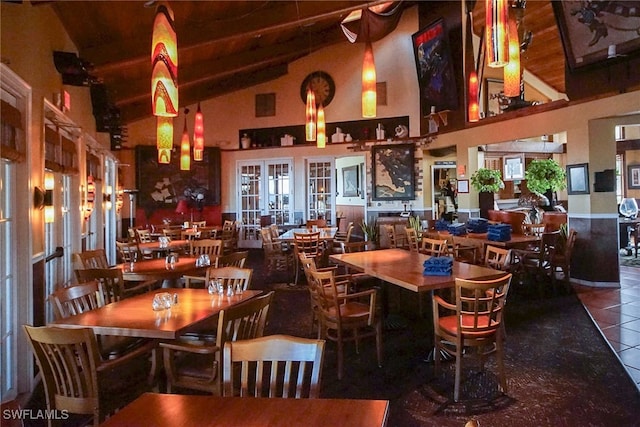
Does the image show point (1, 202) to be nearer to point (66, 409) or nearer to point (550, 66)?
point (66, 409)

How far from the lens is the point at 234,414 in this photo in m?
1.38

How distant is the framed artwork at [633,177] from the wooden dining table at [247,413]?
42.8ft

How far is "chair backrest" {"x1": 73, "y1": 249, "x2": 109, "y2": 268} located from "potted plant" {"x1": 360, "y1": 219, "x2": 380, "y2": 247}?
5499 mm

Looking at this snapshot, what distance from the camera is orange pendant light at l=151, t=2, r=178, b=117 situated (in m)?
2.65

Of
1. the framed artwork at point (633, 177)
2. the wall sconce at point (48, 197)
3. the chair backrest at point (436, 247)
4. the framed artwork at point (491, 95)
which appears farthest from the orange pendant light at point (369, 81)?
the framed artwork at point (633, 177)

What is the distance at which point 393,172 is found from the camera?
394 inches

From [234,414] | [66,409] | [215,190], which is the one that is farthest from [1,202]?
[215,190]

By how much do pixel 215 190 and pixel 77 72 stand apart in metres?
6.78

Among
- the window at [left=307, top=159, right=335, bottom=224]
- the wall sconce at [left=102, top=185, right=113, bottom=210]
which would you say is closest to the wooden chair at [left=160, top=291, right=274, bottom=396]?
the wall sconce at [left=102, top=185, right=113, bottom=210]

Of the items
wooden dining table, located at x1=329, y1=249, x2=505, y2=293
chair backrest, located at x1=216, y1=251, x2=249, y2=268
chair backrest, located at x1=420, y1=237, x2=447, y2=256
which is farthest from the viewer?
chair backrest, located at x1=420, y1=237, x2=447, y2=256

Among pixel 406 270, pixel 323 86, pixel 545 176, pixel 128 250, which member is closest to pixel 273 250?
pixel 128 250

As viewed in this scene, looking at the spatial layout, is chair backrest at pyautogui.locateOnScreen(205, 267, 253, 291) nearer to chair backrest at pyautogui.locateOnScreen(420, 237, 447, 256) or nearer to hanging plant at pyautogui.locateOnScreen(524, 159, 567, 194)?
chair backrest at pyautogui.locateOnScreen(420, 237, 447, 256)

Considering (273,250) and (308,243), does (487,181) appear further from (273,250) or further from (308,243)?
(273,250)

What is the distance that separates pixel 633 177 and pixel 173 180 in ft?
40.7
